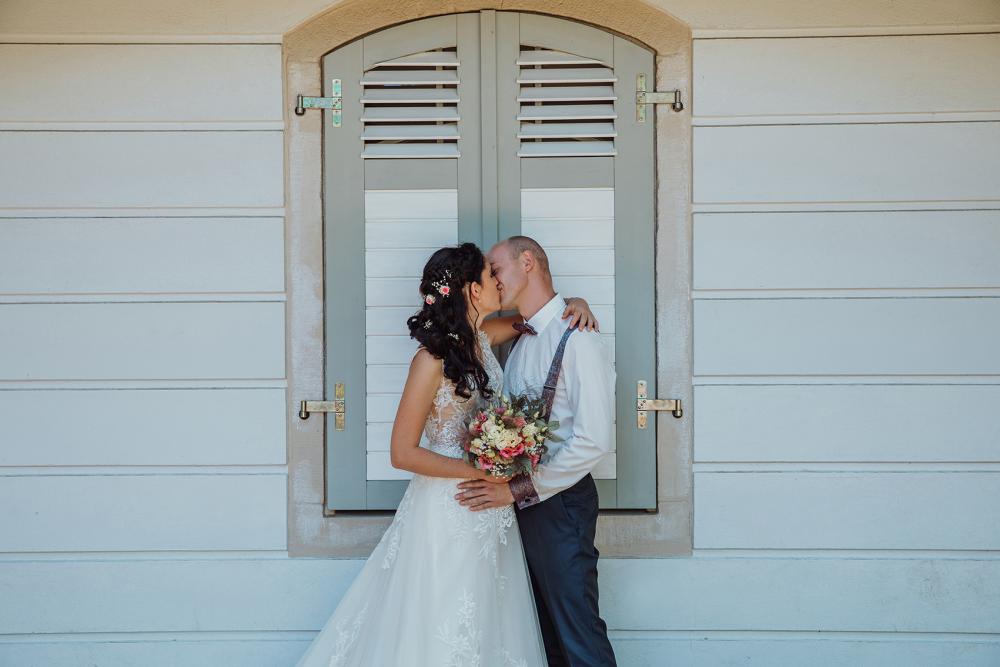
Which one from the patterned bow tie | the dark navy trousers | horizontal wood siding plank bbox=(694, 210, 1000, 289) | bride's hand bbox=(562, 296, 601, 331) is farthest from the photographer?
horizontal wood siding plank bbox=(694, 210, 1000, 289)

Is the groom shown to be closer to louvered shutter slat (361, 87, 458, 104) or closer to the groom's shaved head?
the groom's shaved head

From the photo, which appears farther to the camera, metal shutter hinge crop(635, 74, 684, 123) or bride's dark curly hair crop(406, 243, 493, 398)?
metal shutter hinge crop(635, 74, 684, 123)

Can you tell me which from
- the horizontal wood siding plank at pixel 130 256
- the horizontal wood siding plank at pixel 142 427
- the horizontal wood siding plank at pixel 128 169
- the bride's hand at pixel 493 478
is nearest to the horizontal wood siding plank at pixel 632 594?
the horizontal wood siding plank at pixel 142 427

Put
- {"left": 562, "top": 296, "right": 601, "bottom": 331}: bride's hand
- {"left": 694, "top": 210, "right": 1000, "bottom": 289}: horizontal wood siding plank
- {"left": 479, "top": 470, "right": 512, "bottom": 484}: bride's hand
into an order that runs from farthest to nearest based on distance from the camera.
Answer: {"left": 694, "top": 210, "right": 1000, "bottom": 289}: horizontal wood siding plank → {"left": 562, "top": 296, "right": 601, "bottom": 331}: bride's hand → {"left": 479, "top": 470, "right": 512, "bottom": 484}: bride's hand

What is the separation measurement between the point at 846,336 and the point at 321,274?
7.47 ft

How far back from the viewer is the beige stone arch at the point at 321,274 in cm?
374

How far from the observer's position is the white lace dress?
3.03 m

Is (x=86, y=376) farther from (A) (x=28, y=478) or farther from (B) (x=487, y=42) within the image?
(B) (x=487, y=42)

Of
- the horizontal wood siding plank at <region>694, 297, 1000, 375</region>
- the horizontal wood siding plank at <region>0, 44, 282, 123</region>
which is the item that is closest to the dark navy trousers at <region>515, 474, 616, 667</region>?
the horizontal wood siding plank at <region>694, 297, 1000, 375</region>

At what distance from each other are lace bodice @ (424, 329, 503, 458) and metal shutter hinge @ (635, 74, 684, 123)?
53.2 inches

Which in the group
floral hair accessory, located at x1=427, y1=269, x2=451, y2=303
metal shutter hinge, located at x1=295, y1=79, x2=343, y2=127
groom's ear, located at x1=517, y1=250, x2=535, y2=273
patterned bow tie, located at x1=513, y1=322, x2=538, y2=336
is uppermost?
metal shutter hinge, located at x1=295, y1=79, x2=343, y2=127

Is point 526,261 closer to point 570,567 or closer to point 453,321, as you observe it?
point 453,321

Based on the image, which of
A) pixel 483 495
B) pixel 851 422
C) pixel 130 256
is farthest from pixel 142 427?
pixel 851 422

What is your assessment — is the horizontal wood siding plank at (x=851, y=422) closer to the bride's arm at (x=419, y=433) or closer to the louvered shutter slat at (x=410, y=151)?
the bride's arm at (x=419, y=433)
